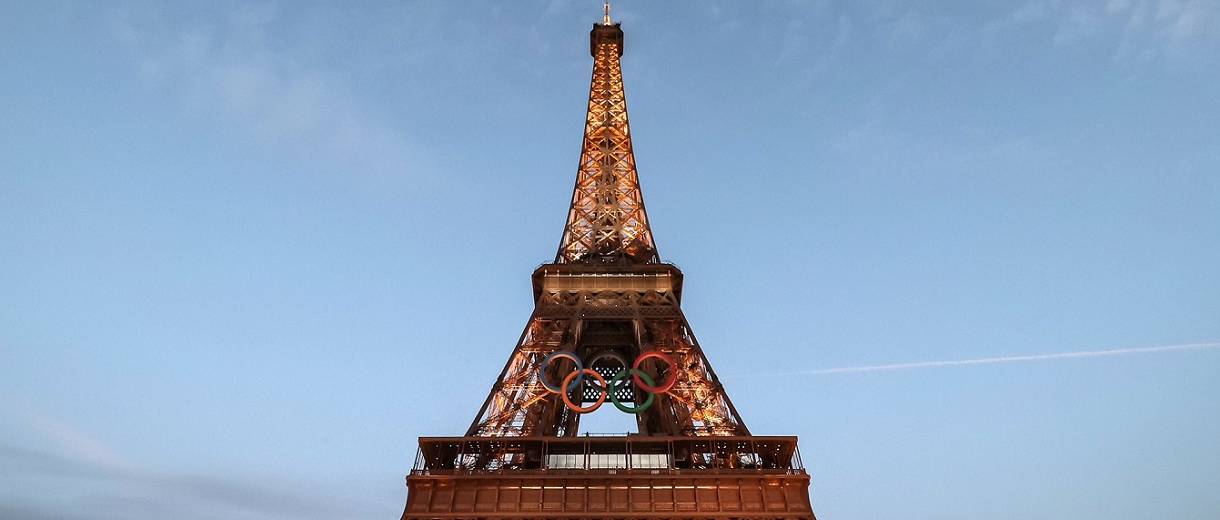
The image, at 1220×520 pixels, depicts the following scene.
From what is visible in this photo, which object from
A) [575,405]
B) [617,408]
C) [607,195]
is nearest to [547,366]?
[575,405]

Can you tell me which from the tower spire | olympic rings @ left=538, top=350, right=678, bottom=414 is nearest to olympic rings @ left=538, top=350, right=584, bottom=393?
olympic rings @ left=538, top=350, right=678, bottom=414

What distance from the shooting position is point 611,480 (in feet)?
120

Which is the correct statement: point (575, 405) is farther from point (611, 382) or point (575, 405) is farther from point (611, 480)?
point (611, 480)

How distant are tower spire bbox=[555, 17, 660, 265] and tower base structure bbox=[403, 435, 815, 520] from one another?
1499cm

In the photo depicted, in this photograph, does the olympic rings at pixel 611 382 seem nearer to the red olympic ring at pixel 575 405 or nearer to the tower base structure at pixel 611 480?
the red olympic ring at pixel 575 405

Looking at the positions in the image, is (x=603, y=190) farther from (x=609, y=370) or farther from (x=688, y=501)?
(x=688, y=501)

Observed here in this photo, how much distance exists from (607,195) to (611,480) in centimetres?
2403

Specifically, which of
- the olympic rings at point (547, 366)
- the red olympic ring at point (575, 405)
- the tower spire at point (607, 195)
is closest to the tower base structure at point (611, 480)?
the red olympic ring at point (575, 405)

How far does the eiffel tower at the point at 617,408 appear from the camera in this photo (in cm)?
3588

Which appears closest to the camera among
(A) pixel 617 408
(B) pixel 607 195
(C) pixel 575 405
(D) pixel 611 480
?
(D) pixel 611 480

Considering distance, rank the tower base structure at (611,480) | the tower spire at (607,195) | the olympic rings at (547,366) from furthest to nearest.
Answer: the tower spire at (607,195), the olympic rings at (547,366), the tower base structure at (611,480)

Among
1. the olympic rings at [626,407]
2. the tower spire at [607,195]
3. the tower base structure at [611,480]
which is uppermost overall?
the tower spire at [607,195]

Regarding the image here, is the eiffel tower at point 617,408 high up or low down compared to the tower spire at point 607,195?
down

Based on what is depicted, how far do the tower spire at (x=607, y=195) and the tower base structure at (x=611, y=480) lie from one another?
14994 millimetres
